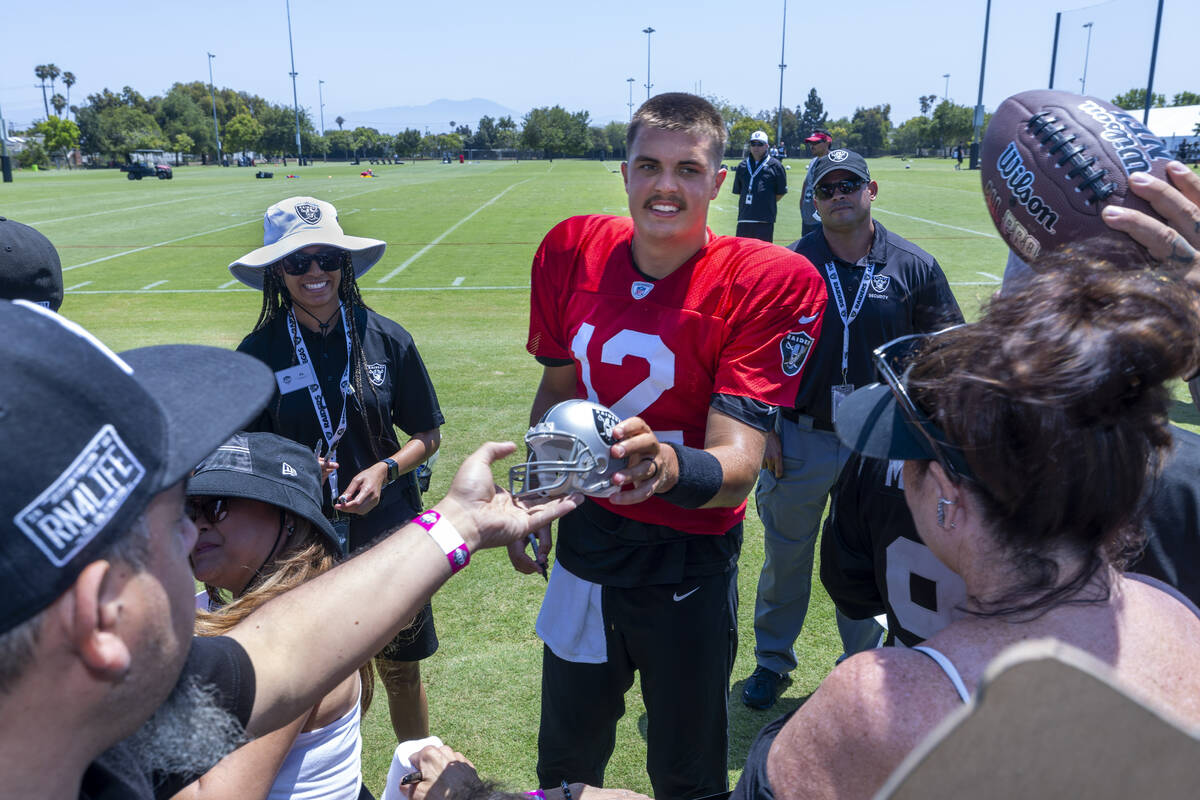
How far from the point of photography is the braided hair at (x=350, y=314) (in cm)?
349

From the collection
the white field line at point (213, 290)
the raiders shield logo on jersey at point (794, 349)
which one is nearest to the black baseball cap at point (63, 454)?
the raiders shield logo on jersey at point (794, 349)

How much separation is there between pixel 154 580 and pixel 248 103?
493 feet

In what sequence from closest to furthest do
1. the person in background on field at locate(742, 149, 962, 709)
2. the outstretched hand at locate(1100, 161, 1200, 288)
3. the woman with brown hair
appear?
the woman with brown hair
the outstretched hand at locate(1100, 161, 1200, 288)
the person in background on field at locate(742, 149, 962, 709)

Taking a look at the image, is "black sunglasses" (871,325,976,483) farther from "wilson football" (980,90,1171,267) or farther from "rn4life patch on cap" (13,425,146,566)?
"rn4life patch on cap" (13,425,146,566)

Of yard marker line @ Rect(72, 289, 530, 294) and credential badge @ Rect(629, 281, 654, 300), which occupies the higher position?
credential badge @ Rect(629, 281, 654, 300)

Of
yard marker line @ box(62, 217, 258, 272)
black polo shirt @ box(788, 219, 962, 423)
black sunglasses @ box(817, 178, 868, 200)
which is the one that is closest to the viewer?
black polo shirt @ box(788, 219, 962, 423)

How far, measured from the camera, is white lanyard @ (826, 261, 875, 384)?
445cm

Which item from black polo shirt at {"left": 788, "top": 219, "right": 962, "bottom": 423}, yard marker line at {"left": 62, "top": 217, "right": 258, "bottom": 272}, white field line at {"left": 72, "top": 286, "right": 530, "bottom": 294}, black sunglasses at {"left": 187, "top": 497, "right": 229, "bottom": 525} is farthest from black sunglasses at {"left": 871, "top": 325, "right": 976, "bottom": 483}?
yard marker line at {"left": 62, "top": 217, "right": 258, "bottom": 272}

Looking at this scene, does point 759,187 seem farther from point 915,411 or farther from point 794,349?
point 915,411

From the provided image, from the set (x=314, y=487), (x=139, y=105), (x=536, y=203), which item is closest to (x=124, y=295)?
(x=314, y=487)

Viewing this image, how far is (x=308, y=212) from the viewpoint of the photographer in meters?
3.74

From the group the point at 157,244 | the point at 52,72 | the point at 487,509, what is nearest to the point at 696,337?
the point at 487,509

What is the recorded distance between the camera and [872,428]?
1.53 metres

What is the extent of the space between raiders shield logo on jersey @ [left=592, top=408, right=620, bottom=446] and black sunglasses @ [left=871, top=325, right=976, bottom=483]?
2.58 ft
